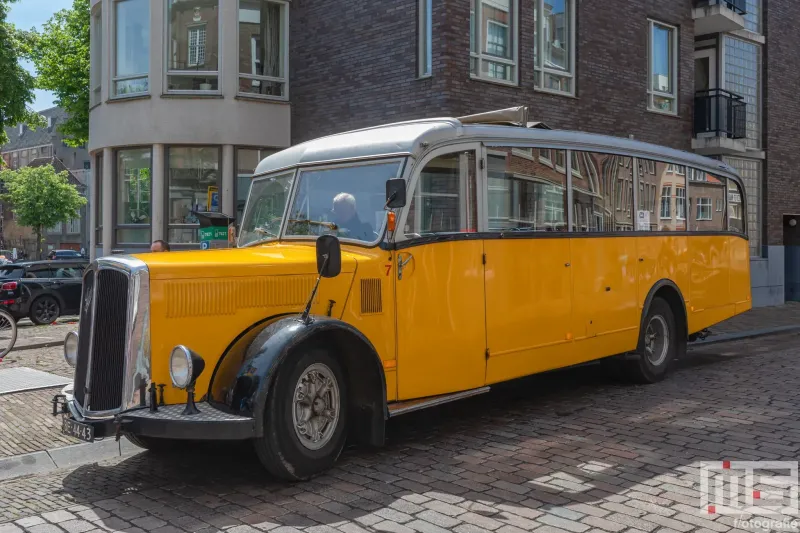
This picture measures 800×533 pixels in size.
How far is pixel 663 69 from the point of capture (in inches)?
769

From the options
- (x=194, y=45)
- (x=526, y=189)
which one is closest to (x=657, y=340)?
(x=526, y=189)

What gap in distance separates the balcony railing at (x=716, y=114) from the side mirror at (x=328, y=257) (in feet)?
55.8

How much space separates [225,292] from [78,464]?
213cm

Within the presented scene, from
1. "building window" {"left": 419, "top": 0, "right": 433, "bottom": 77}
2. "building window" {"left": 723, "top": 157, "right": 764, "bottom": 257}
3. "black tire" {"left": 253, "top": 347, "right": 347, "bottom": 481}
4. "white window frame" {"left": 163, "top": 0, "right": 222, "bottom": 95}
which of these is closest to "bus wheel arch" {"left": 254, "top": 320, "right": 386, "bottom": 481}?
"black tire" {"left": 253, "top": 347, "right": 347, "bottom": 481}

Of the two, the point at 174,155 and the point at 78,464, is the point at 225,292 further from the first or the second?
the point at 174,155

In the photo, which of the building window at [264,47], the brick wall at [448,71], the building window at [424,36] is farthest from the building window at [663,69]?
the building window at [264,47]

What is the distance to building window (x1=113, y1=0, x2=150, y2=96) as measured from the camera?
17578mm

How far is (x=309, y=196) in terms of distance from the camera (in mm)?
6680

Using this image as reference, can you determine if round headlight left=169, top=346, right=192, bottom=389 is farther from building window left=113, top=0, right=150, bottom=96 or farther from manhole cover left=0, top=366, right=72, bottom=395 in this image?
building window left=113, top=0, right=150, bottom=96

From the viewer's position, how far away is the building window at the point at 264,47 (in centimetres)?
1755

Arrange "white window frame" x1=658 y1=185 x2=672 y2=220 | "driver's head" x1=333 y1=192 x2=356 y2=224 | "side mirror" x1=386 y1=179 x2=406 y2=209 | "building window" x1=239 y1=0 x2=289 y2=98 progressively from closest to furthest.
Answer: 1. "side mirror" x1=386 y1=179 x2=406 y2=209
2. "driver's head" x1=333 y1=192 x2=356 y2=224
3. "white window frame" x1=658 y1=185 x2=672 y2=220
4. "building window" x1=239 y1=0 x2=289 y2=98

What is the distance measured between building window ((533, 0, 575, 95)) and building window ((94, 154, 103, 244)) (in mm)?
10509

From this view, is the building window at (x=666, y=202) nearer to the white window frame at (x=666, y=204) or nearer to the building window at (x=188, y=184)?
the white window frame at (x=666, y=204)

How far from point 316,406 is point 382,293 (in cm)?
106
